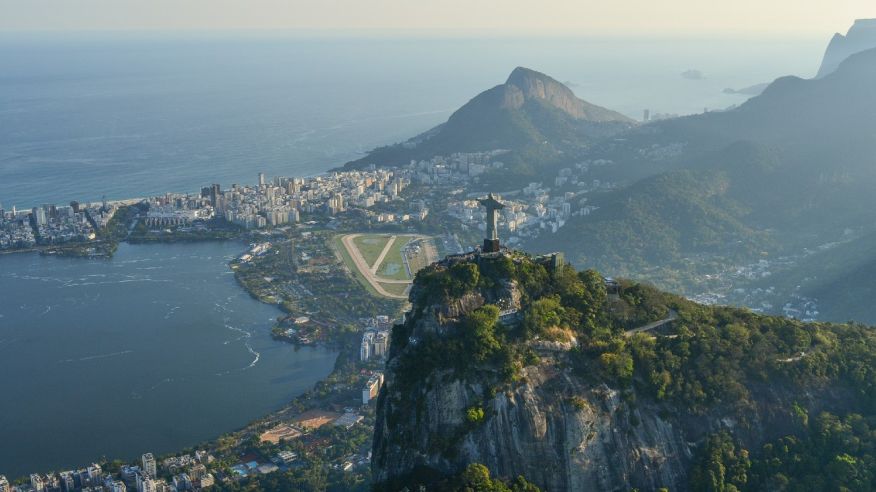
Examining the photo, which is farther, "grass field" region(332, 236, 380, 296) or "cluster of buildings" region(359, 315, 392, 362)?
"grass field" region(332, 236, 380, 296)

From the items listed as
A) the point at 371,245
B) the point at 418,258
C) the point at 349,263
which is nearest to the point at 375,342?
the point at 349,263

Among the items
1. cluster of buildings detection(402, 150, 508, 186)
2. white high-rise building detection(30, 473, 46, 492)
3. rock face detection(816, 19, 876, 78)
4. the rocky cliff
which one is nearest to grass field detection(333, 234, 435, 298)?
cluster of buildings detection(402, 150, 508, 186)

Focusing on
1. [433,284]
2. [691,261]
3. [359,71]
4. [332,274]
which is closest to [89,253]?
[332,274]

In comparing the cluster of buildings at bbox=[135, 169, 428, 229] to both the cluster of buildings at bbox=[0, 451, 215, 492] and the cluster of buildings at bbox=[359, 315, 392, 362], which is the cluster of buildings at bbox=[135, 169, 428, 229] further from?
the cluster of buildings at bbox=[0, 451, 215, 492]

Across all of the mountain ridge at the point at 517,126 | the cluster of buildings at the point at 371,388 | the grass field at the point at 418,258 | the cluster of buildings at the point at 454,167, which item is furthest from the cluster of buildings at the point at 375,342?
the mountain ridge at the point at 517,126

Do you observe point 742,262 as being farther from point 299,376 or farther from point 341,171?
point 341,171

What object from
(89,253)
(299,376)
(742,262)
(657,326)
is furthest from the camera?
(89,253)
